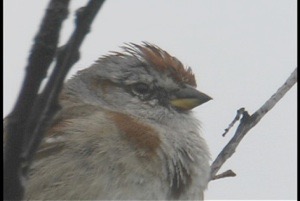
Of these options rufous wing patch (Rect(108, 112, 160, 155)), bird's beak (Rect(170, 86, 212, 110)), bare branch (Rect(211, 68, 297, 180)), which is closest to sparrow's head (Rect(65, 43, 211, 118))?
bird's beak (Rect(170, 86, 212, 110))

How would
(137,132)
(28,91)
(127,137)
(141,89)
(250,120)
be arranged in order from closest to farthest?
1. (28,91)
2. (250,120)
3. (127,137)
4. (137,132)
5. (141,89)

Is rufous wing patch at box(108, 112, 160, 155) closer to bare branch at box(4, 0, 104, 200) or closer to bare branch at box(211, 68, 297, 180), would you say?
bare branch at box(211, 68, 297, 180)

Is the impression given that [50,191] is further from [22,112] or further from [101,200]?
[22,112]

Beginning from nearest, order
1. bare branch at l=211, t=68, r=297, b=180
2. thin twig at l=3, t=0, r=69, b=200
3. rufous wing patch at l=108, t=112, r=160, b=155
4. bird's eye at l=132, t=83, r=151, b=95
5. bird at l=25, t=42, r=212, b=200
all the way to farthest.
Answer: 1. thin twig at l=3, t=0, r=69, b=200
2. bare branch at l=211, t=68, r=297, b=180
3. bird at l=25, t=42, r=212, b=200
4. rufous wing patch at l=108, t=112, r=160, b=155
5. bird's eye at l=132, t=83, r=151, b=95

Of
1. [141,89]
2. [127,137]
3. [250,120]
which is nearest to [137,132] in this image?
[127,137]

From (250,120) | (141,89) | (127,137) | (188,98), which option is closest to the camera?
(250,120)

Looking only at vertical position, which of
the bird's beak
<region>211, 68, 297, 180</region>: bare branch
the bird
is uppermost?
<region>211, 68, 297, 180</region>: bare branch

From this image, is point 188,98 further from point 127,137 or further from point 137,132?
point 127,137

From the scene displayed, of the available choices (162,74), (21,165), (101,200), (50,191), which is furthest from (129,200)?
(21,165)
